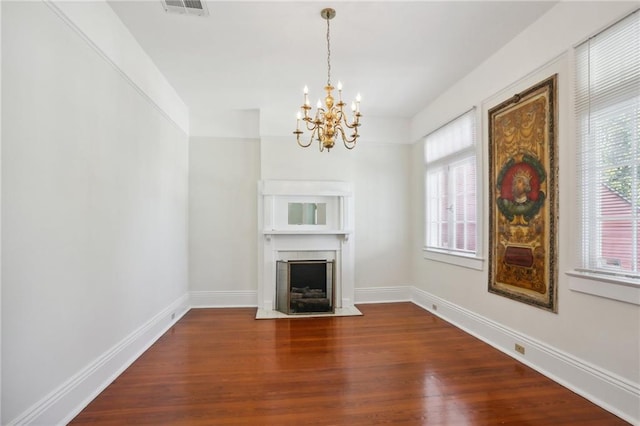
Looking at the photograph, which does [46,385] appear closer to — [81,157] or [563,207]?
[81,157]

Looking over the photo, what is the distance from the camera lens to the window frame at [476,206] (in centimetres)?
357

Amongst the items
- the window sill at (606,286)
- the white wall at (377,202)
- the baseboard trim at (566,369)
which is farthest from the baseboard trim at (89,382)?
the window sill at (606,286)

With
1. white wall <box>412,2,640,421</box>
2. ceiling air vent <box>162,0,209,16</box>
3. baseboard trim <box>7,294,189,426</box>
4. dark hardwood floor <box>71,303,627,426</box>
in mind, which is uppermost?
ceiling air vent <box>162,0,209,16</box>

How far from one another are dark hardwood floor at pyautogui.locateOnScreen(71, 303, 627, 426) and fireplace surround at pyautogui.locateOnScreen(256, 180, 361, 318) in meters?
1.11

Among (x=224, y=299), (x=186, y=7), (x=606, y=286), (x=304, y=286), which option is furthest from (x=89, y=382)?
(x=606, y=286)

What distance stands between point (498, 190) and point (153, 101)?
3.80 metres

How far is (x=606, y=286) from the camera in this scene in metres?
2.19

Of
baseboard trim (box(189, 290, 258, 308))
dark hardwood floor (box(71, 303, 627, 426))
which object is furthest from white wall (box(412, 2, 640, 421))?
baseboard trim (box(189, 290, 258, 308))

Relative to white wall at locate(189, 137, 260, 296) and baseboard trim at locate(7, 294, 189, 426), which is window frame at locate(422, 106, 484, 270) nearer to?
white wall at locate(189, 137, 260, 296)

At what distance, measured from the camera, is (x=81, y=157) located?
87.7 inches

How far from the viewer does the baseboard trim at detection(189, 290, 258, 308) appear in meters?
4.90

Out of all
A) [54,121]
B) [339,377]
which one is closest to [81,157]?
[54,121]

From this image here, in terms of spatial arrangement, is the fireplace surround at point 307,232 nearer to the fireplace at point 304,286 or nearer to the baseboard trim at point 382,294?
the fireplace at point 304,286

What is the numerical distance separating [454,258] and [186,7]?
12.6ft
